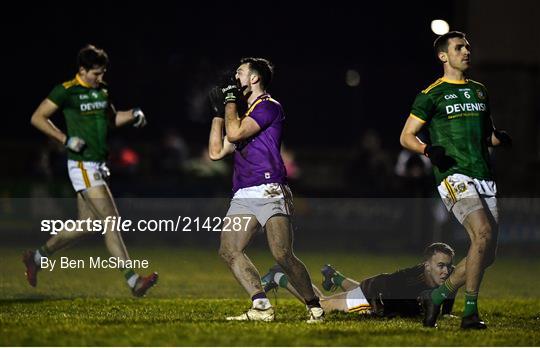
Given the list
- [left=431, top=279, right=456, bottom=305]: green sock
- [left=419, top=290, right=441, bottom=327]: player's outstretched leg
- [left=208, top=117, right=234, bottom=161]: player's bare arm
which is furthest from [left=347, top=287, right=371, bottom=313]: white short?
[left=208, top=117, right=234, bottom=161]: player's bare arm

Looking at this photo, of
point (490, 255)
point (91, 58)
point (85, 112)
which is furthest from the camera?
point (85, 112)

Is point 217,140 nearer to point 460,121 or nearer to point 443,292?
point 460,121

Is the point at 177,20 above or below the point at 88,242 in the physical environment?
above

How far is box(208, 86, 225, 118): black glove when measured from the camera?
10359 millimetres

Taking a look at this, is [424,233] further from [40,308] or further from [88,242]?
[40,308]

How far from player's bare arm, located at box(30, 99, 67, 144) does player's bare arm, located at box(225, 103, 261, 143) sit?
92.5 inches

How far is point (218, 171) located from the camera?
2609 centimetres

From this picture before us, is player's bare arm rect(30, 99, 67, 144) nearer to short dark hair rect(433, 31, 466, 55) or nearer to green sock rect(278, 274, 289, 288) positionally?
green sock rect(278, 274, 289, 288)

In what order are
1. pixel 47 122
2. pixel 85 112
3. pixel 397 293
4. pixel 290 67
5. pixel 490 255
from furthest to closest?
pixel 290 67
pixel 85 112
pixel 47 122
pixel 397 293
pixel 490 255

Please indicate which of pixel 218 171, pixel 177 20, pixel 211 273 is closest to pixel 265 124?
pixel 211 273

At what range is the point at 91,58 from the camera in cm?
1223

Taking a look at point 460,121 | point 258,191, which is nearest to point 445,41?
point 460,121

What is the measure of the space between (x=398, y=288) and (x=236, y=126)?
7.40ft

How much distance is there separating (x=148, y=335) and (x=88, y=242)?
362 inches
